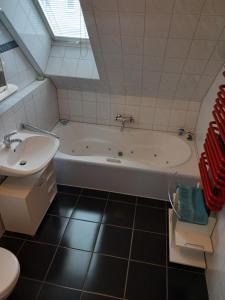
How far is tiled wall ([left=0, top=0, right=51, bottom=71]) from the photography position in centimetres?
193

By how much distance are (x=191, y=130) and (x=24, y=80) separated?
2007 millimetres

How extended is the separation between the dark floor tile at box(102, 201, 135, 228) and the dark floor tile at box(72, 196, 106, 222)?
0.20ft

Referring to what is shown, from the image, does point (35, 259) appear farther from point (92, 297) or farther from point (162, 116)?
point (162, 116)

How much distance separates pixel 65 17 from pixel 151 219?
2.19 meters

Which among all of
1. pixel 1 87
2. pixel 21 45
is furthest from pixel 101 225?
pixel 21 45

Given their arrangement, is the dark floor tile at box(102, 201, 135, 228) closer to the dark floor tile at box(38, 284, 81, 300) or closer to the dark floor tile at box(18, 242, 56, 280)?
the dark floor tile at box(18, 242, 56, 280)

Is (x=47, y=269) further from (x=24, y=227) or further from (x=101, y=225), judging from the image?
(x=101, y=225)

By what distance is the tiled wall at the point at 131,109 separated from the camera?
2.76 m

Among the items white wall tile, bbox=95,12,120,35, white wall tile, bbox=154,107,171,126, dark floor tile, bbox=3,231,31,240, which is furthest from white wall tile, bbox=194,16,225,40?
dark floor tile, bbox=3,231,31,240

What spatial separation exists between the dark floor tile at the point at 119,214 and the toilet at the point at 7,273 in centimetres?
93

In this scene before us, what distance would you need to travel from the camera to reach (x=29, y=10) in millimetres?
2146

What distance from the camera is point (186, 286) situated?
1728mm

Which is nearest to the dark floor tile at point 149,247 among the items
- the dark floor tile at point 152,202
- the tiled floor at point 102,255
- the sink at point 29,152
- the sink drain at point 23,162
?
the tiled floor at point 102,255

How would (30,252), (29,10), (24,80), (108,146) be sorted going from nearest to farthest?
(30,252), (29,10), (24,80), (108,146)
